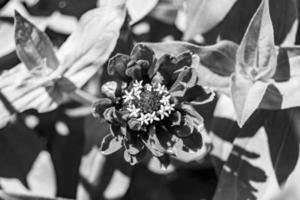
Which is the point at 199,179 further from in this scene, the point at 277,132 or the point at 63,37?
the point at 63,37

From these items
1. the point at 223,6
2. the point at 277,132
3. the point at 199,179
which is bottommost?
the point at 199,179

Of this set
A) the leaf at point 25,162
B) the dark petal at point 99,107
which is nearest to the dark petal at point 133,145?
the dark petal at point 99,107

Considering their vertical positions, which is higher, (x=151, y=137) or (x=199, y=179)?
(x=151, y=137)

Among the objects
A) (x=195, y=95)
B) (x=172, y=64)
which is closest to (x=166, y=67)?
(x=172, y=64)

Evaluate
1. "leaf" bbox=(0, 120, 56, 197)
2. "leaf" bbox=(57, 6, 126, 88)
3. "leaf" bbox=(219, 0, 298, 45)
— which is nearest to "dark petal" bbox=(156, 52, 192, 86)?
"leaf" bbox=(57, 6, 126, 88)

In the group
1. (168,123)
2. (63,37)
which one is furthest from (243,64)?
(63,37)

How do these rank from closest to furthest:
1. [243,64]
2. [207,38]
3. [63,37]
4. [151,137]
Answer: [151,137]
[243,64]
[207,38]
[63,37]

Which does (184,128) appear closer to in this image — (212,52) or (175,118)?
(175,118)
